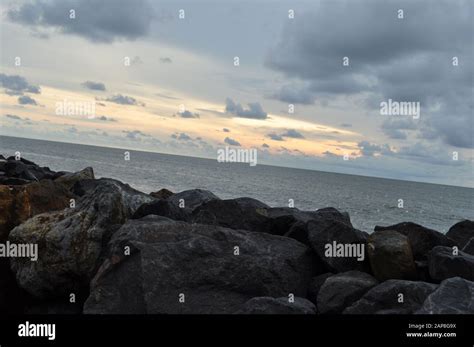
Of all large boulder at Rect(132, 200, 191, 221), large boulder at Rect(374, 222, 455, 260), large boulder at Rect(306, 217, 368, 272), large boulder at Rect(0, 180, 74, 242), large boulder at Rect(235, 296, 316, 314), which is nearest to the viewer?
large boulder at Rect(235, 296, 316, 314)

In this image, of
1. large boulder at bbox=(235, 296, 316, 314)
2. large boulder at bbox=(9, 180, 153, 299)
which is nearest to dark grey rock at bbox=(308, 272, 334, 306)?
large boulder at bbox=(235, 296, 316, 314)

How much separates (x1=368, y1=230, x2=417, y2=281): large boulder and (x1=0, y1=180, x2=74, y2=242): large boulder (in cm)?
820

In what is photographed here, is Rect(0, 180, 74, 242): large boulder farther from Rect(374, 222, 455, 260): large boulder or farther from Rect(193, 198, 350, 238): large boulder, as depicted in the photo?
Rect(374, 222, 455, 260): large boulder

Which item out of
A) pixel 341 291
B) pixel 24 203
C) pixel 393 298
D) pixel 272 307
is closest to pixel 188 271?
pixel 272 307

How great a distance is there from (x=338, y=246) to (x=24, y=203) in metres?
8.08

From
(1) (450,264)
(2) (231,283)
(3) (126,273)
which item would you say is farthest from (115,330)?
(1) (450,264)

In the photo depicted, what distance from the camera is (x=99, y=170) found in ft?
408

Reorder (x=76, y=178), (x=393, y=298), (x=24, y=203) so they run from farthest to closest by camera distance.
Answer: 1. (x=76, y=178)
2. (x=24, y=203)
3. (x=393, y=298)

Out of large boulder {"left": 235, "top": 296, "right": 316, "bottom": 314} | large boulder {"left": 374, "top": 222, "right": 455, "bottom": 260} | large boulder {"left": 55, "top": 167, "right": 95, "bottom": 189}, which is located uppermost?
large boulder {"left": 55, "top": 167, "right": 95, "bottom": 189}

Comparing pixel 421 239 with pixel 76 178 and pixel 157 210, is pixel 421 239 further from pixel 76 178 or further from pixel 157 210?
→ pixel 76 178

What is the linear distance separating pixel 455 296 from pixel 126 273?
6479mm

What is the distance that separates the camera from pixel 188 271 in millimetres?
10297

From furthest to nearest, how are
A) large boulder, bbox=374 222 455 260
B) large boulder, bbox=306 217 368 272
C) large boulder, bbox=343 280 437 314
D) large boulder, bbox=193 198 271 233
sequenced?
large boulder, bbox=193 198 271 233 → large boulder, bbox=374 222 455 260 → large boulder, bbox=306 217 368 272 → large boulder, bbox=343 280 437 314

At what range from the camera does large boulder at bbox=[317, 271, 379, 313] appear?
32.5 ft
